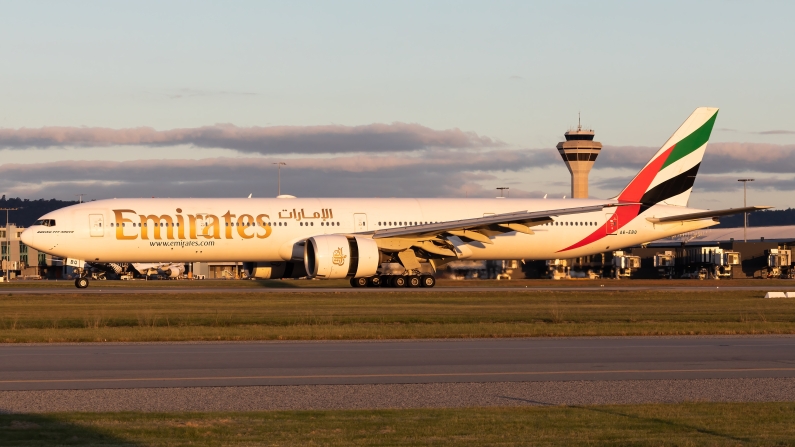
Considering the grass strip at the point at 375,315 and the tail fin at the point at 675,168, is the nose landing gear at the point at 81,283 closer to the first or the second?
the grass strip at the point at 375,315

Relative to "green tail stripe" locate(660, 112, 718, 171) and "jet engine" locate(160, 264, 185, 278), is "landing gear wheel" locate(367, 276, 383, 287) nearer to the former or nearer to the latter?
"green tail stripe" locate(660, 112, 718, 171)

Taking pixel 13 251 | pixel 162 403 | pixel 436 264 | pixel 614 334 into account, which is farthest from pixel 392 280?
pixel 13 251

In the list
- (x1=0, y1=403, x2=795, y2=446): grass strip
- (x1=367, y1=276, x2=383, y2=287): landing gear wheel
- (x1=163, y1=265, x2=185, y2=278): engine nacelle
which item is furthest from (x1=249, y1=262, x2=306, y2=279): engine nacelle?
(x1=163, y1=265, x2=185, y2=278): engine nacelle

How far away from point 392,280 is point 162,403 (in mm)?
33369

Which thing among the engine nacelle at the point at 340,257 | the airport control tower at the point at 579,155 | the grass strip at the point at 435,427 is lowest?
the grass strip at the point at 435,427

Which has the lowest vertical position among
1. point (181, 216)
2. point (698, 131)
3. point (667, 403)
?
point (667, 403)

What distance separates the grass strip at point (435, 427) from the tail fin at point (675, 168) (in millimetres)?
40897

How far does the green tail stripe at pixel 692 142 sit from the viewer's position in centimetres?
5272

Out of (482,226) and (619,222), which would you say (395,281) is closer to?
(482,226)

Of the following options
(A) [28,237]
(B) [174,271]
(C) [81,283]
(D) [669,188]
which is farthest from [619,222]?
(B) [174,271]

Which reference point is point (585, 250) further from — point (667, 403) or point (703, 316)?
point (667, 403)

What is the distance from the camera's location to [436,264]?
49.2m

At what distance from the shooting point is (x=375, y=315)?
28.8 meters

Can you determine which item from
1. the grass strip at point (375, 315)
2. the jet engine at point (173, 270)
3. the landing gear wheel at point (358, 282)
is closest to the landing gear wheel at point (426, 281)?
the landing gear wheel at point (358, 282)
